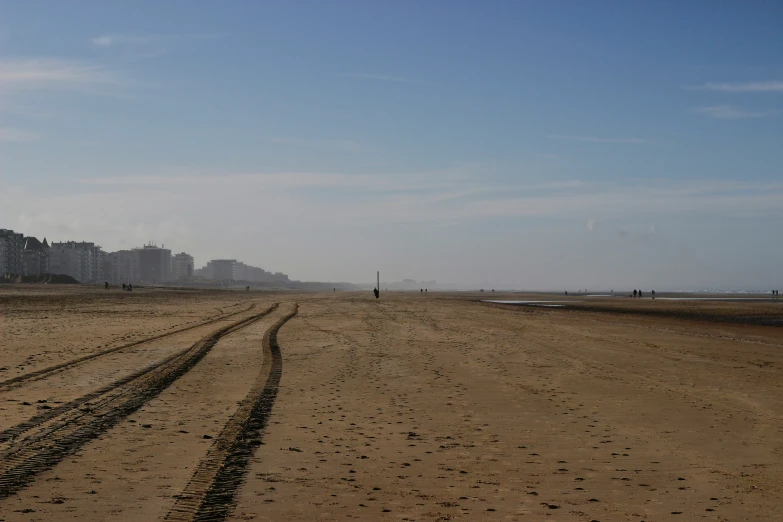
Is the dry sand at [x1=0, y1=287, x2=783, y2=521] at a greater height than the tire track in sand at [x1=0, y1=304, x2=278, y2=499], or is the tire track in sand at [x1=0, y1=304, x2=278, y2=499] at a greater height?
the tire track in sand at [x1=0, y1=304, x2=278, y2=499]

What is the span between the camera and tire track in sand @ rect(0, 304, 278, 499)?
758 cm

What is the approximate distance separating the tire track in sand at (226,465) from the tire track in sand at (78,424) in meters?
1.77

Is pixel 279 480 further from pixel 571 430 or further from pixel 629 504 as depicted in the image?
pixel 571 430

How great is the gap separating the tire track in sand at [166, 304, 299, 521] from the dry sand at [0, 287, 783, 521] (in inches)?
2.3

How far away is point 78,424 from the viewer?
33.2 feet

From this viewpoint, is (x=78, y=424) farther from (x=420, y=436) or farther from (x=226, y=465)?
(x=420, y=436)

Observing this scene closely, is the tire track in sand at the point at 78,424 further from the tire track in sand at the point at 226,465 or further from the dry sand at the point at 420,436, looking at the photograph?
the tire track in sand at the point at 226,465

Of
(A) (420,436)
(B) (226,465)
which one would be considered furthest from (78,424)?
(A) (420,436)

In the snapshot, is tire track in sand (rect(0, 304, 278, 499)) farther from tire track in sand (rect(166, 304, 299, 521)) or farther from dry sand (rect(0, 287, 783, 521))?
tire track in sand (rect(166, 304, 299, 521))

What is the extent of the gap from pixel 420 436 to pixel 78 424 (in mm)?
5143

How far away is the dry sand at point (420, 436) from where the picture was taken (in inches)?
266

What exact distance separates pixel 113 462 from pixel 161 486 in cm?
133

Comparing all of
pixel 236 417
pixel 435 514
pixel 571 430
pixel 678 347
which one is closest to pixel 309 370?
pixel 236 417

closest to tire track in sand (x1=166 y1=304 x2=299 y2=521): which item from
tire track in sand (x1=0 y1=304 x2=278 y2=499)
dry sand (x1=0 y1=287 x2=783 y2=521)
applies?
dry sand (x1=0 y1=287 x2=783 y2=521)
